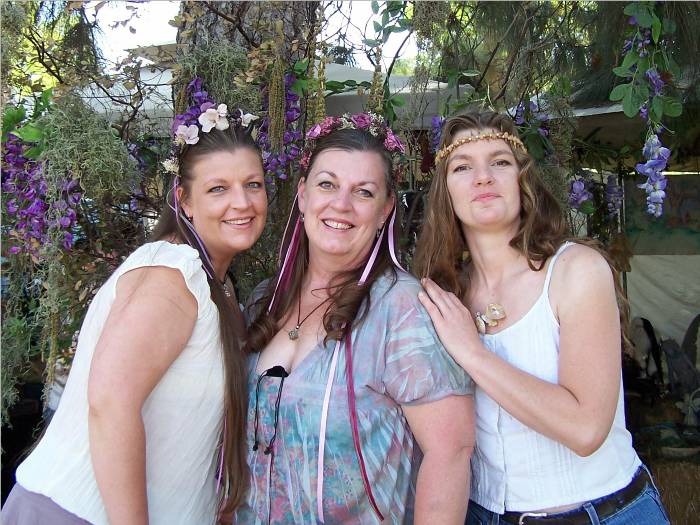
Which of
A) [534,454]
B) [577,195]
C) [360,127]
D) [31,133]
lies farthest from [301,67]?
[534,454]

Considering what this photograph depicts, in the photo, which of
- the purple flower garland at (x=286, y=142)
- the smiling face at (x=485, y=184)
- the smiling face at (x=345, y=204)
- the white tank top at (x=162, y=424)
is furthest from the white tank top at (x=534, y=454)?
the purple flower garland at (x=286, y=142)

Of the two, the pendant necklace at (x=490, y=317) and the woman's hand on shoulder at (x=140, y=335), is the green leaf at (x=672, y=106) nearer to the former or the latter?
the pendant necklace at (x=490, y=317)

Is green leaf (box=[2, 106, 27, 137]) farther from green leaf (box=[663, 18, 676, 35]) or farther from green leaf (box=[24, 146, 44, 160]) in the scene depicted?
green leaf (box=[663, 18, 676, 35])

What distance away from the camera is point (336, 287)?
1.87 m

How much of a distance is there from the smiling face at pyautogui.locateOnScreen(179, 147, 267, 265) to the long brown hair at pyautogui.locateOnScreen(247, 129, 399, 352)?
22 centimetres

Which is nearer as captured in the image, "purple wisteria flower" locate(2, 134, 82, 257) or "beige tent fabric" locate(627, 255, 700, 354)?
"purple wisteria flower" locate(2, 134, 82, 257)

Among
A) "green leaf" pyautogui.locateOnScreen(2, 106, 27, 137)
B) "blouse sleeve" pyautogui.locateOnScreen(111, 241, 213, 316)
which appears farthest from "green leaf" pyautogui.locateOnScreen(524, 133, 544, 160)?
"green leaf" pyautogui.locateOnScreen(2, 106, 27, 137)

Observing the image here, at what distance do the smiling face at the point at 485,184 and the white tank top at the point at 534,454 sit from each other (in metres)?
0.21

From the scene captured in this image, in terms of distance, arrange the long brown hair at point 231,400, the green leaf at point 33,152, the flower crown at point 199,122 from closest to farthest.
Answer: the long brown hair at point 231,400 → the flower crown at point 199,122 → the green leaf at point 33,152

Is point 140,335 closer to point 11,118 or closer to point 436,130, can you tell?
point 11,118

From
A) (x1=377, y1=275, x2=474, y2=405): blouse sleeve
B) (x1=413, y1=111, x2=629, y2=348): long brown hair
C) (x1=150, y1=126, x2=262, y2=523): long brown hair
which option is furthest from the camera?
(x1=413, y1=111, x2=629, y2=348): long brown hair

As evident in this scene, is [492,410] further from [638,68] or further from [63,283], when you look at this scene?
[63,283]

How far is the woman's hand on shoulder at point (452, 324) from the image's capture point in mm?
1562

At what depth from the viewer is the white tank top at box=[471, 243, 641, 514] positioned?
1575 millimetres
